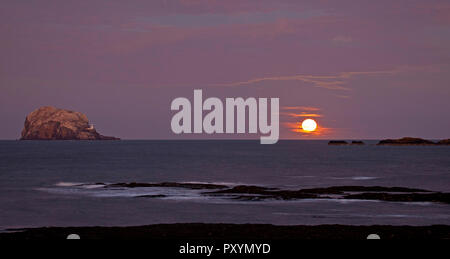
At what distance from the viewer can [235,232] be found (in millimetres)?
23516

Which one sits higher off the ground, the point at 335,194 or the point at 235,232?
the point at 335,194

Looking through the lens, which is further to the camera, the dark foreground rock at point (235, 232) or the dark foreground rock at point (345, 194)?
the dark foreground rock at point (345, 194)

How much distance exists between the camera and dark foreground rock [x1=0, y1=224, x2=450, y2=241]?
2222 cm

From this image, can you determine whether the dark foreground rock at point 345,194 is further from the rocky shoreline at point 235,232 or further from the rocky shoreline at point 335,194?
the rocky shoreline at point 235,232

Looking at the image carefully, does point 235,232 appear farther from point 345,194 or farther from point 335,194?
point 345,194

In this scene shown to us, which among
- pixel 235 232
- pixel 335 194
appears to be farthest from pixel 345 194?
pixel 235 232

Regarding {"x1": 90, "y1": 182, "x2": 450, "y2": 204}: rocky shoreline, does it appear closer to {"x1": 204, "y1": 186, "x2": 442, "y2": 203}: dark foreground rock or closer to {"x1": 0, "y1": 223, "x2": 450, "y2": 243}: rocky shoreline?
{"x1": 204, "y1": 186, "x2": 442, "y2": 203}: dark foreground rock

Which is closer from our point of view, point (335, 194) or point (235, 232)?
point (235, 232)

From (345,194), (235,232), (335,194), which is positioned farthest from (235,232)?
(345,194)

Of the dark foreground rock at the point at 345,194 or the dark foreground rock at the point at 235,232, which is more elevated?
the dark foreground rock at the point at 345,194

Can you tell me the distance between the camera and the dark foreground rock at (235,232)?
875 inches

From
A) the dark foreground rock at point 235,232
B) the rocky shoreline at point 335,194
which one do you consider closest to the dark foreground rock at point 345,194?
the rocky shoreline at point 335,194
